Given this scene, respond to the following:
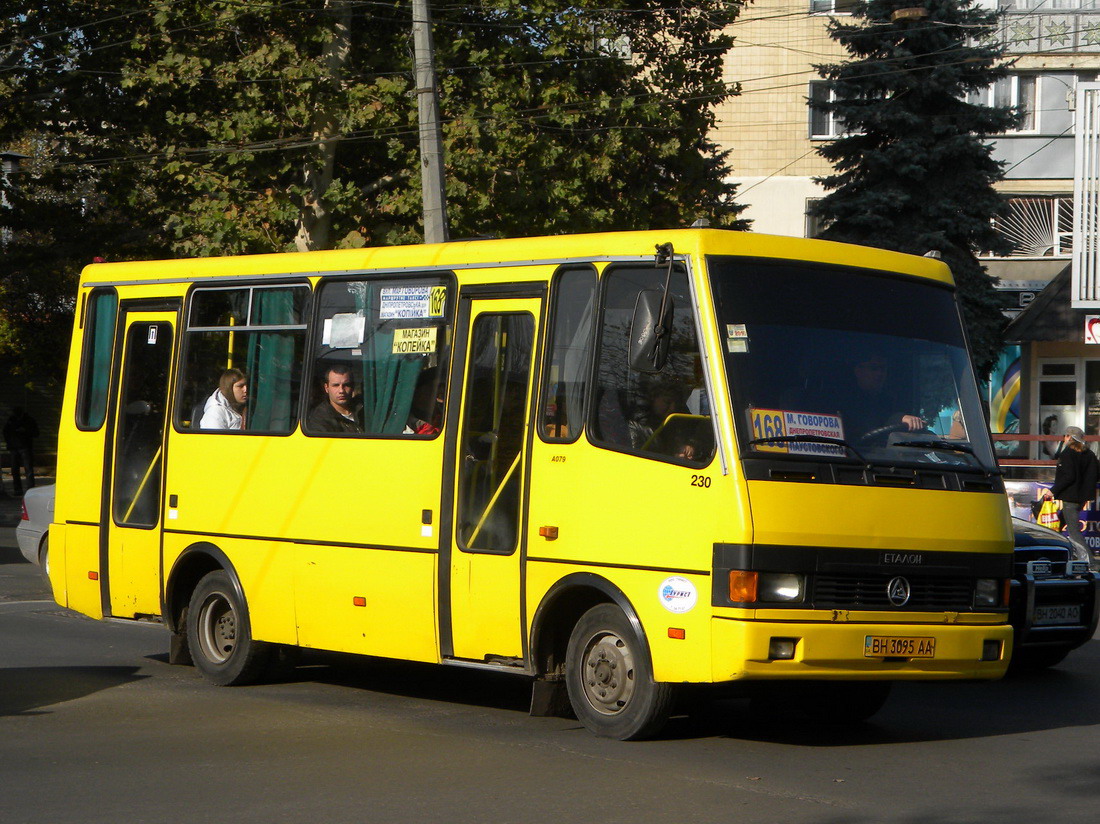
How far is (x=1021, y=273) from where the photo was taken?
38750mm

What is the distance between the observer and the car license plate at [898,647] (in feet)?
27.7

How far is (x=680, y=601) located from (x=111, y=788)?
9.34 feet

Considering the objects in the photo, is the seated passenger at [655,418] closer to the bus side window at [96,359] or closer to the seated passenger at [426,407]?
the seated passenger at [426,407]

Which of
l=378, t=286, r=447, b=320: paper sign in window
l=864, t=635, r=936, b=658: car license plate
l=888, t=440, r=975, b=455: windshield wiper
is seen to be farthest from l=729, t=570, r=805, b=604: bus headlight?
l=378, t=286, r=447, b=320: paper sign in window

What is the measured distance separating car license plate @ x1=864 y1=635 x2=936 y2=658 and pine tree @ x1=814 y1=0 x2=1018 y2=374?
23537 mm

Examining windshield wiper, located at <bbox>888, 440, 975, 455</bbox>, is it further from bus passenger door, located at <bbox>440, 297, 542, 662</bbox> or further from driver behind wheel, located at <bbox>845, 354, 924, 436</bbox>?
bus passenger door, located at <bbox>440, 297, 542, 662</bbox>

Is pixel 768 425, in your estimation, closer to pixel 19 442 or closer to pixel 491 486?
pixel 491 486

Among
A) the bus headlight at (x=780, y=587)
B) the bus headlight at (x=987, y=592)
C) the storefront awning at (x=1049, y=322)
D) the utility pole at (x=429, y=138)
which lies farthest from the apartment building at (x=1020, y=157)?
the bus headlight at (x=780, y=587)

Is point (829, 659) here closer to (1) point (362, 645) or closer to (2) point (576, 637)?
(2) point (576, 637)

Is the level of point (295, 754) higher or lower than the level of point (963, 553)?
lower

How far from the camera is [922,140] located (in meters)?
31.9

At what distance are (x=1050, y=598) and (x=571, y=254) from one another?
5.02 metres

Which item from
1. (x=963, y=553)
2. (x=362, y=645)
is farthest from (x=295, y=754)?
(x=963, y=553)

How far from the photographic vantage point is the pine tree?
3120cm
